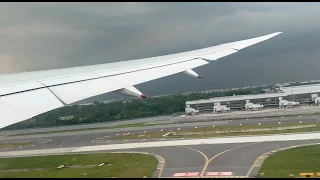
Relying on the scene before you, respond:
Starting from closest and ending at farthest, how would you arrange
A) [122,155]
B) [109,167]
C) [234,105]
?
1. [109,167]
2. [122,155]
3. [234,105]

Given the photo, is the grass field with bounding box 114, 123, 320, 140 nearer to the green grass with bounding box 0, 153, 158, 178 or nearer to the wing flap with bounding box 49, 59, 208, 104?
the green grass with bounding box 0, 153, 158, 178

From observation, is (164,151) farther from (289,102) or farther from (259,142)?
(289,102)

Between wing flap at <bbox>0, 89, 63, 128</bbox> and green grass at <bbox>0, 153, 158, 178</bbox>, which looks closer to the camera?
wing flap at <bbox>0, 89, 63, 128</bbox>

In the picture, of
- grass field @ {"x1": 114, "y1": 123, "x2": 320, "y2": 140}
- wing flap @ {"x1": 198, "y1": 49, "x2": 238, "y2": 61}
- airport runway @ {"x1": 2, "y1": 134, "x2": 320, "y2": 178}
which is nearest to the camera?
wing flap @ {"x1": 198, "y1": 49, "x2": 238, "y2": 61}

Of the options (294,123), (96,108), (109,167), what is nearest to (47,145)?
(109,167)

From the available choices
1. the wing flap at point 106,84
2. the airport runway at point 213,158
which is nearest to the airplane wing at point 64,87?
the wing flap at point 106,84

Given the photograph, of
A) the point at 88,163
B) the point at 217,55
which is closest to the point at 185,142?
the point at 88,163

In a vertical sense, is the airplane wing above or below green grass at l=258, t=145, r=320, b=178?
above

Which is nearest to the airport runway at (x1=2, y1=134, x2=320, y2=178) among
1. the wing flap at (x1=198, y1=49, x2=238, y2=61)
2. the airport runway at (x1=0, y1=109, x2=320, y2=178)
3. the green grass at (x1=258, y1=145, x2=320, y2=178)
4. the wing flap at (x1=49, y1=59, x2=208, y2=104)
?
the airport runway at (x1=0, y1=109, x2=320, y2=178)
